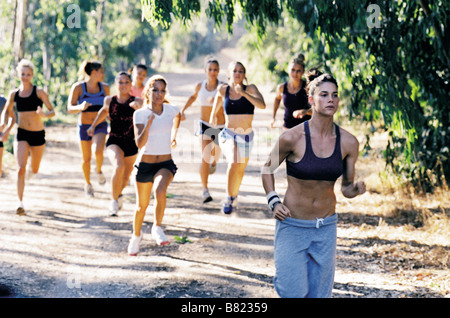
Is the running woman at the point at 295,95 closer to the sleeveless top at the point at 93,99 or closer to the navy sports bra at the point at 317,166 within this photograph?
the sleeveless top at the point at 93,99

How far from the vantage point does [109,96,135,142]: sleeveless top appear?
802 centimetres

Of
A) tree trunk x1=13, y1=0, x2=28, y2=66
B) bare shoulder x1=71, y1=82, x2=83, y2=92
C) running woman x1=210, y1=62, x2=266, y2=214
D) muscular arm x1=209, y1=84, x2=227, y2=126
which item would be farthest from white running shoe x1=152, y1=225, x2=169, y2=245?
tree trunk x1=13, y1=0, x2=28, y2=66

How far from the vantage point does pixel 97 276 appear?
20.3 ft

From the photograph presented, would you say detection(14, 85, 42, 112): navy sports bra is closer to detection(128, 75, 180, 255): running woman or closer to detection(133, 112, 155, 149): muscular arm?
detection(128, 75, 180, 255): running woman

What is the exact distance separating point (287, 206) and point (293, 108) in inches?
169

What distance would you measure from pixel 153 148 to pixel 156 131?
19 centimetres

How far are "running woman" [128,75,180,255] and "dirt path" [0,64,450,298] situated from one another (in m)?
0.61

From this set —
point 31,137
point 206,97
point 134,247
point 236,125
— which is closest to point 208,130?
point 206,97

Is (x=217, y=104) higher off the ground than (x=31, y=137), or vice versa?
(x=217, y=104)

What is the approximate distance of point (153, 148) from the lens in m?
6.73

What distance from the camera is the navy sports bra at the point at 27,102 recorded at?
8.58m

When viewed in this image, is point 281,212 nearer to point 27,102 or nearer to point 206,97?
point 206,97

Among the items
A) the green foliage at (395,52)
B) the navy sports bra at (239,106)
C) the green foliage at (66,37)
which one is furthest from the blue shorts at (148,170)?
the green foliage at (66,37)

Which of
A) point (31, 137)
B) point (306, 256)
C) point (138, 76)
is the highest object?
point (138, 76)
